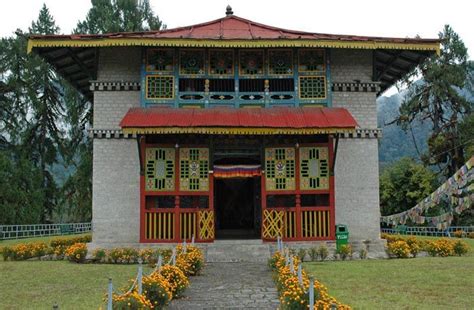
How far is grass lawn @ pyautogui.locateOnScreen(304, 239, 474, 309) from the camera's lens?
877 cm

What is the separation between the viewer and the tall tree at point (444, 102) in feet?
104

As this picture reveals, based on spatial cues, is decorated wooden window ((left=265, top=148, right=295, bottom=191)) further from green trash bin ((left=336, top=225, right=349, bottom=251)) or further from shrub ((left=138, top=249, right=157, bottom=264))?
shrub ((left=138, top=249, right=157, bottom=264))

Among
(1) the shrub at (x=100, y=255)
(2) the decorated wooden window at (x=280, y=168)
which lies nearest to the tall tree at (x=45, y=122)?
(1) the shrub at (x=100, y=255)

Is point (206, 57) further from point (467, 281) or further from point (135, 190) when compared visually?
point (467, 281)

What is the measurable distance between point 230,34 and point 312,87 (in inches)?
126

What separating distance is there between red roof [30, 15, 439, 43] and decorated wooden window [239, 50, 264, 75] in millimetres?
532

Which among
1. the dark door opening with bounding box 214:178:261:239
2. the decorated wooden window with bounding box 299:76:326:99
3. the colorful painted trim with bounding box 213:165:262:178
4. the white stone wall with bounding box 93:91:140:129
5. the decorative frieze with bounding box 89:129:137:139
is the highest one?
the decorated wooden window with bounding box 299:76:326:99

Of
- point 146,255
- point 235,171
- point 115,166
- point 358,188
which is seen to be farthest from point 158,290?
point 358,188

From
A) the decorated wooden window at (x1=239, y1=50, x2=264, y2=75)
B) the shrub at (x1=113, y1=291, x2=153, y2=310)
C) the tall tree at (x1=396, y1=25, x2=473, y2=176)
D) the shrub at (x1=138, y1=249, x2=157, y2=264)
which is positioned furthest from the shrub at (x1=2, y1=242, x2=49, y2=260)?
the tall tree at (x1=396, y1=25, x2=473, y2=176)

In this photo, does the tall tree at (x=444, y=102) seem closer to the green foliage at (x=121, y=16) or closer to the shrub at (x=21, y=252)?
the green foliage at (x=121, y=16)

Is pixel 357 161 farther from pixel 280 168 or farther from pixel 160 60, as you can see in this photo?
pixel 160 60

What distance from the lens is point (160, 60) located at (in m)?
17.2

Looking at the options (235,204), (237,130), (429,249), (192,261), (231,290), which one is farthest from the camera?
(235,204)

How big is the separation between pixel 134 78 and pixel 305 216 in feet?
22.7
